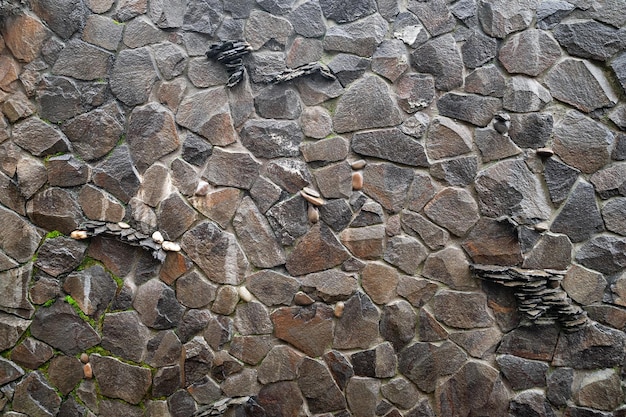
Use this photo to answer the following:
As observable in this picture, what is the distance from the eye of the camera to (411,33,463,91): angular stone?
7.61 ft

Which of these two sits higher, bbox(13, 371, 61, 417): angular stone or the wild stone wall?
A: the wild stone wall

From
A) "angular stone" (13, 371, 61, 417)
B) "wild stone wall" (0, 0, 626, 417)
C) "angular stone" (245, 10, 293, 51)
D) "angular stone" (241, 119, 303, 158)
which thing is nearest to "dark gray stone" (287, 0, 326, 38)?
"angular stone" (245, 10, 293, 51)

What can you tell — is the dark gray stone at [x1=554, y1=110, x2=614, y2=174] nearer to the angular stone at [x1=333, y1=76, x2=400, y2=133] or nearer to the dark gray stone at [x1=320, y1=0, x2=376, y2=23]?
the angular stone at [x1=333, y1=76, x2=400, y2=133]

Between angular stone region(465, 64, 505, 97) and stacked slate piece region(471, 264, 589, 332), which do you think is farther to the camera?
angular stone region(465, 64, 505, 97)

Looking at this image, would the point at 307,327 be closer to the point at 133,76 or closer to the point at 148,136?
the point at 148,136

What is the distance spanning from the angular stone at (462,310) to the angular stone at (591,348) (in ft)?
1.18

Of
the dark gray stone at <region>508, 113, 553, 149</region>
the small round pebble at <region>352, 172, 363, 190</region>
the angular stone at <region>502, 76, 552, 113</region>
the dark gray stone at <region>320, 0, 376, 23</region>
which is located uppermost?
the dark gray stone at <region>320, 0, 376, 23</region>

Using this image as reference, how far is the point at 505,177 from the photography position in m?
2.27

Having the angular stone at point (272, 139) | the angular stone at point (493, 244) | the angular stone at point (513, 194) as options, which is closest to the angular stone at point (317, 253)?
the angular stone at point (272, 139)

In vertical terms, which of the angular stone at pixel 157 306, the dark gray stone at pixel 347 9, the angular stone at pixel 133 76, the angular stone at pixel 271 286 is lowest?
the angular stone at pixel 157 306

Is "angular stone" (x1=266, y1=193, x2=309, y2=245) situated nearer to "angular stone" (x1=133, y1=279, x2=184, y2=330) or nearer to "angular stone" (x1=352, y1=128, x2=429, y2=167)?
"angular stone" (x1=352, y1=128, x2=429, y2=167)

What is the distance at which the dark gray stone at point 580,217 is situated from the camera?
2252 mm

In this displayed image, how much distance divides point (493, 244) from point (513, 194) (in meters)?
0.25

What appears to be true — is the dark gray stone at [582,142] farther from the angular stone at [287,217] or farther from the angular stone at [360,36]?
the angular stone at [287,217]
